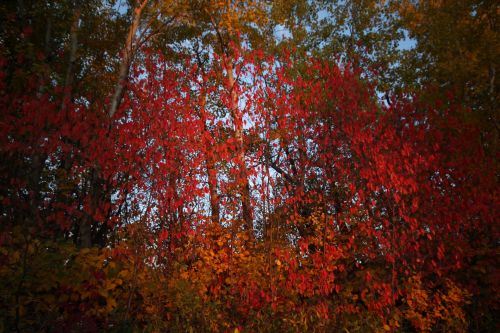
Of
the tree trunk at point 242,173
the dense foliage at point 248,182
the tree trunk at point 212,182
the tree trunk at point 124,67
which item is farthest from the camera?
the tree trunk at point 212,182

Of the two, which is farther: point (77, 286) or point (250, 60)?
point (250, 60)

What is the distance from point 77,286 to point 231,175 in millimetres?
6892

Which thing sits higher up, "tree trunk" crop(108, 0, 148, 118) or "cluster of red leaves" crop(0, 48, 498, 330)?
"tree trunk" crop(108, 0, 148, 118)

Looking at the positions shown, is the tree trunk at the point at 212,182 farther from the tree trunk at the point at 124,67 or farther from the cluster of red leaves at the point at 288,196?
the tree trunk at the point at 124,67

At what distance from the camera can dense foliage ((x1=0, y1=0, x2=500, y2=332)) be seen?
309 inches

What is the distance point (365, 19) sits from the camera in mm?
17281

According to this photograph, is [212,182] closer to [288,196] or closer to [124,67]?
[288,196]

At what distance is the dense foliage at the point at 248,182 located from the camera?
786cm

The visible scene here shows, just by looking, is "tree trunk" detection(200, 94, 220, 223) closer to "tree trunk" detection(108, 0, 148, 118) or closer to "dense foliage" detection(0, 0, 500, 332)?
"dense foliage" detection(0, 0, 500, 332)

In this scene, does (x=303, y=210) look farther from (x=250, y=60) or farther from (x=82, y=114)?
(x=82, y=114)

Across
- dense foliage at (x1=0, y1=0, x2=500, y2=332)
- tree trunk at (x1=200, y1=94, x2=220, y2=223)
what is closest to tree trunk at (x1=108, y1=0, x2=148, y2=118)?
dense foliage at (x1=0, y1=0, x2=500, y2=332)

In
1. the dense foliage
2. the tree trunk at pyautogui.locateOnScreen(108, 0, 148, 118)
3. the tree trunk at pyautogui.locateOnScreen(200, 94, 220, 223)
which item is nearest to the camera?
A: the dense foliage

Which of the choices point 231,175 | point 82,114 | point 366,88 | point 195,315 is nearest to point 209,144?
point 231,175

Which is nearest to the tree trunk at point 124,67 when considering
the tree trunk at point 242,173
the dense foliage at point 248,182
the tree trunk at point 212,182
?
the dense foliage at point 248,182
